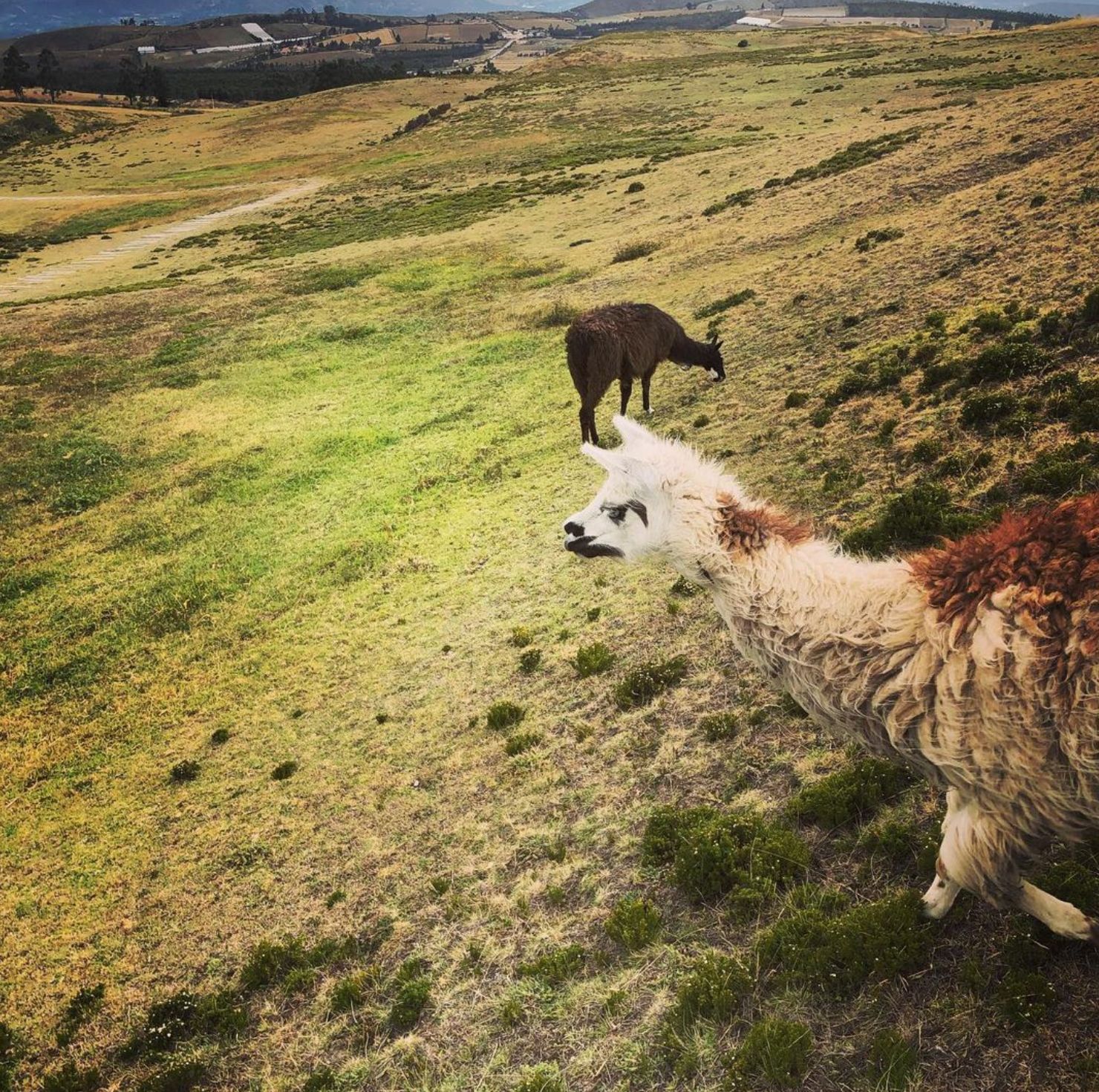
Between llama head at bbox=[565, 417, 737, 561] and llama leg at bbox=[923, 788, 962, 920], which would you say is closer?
llama leg at bbox=[923, 788, 962, 920]

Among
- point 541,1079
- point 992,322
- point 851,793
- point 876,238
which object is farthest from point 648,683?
point 876,238

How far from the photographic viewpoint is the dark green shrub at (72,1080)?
6.46 meters

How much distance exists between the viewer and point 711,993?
5062 mm

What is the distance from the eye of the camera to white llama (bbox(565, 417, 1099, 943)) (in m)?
3.86

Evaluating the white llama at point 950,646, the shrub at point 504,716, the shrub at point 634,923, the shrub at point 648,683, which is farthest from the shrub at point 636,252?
the shrub at point 634,923

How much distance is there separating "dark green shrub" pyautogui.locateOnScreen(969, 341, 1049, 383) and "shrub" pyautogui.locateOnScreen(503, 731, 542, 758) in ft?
31.1

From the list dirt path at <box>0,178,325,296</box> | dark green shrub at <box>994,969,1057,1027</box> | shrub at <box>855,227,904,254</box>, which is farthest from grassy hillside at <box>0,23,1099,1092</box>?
dirt path at <box>0,178,325,296</box>

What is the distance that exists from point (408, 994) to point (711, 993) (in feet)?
9.37

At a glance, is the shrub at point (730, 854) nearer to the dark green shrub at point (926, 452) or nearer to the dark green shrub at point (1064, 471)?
the dark green shrub at point (1064, 471)

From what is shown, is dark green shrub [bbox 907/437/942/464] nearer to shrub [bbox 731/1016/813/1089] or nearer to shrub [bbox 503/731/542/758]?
shrub [bbox 503/731/542/758]

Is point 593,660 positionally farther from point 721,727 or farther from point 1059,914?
point 1059,914

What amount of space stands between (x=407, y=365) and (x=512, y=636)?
1779 centimetres

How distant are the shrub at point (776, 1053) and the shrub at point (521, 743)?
4.38m

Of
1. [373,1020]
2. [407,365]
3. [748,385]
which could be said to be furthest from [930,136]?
[373,1020]
